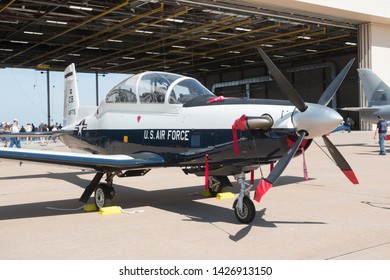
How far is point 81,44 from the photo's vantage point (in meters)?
40.2

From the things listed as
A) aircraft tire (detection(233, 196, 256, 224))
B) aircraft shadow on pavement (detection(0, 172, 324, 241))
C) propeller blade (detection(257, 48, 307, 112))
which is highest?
propeller blade (detection(257, 48, 307, 112))

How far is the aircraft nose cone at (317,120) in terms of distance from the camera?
5754 mm

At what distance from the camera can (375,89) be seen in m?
25.9

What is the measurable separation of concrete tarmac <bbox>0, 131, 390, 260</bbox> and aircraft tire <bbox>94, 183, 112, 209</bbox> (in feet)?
0.86

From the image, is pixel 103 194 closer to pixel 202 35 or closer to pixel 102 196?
pixel 102 196

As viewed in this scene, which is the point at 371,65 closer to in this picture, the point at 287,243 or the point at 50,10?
the point at 50,10

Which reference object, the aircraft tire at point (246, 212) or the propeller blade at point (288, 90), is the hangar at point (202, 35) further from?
the aircraft tire at point (246, 212)

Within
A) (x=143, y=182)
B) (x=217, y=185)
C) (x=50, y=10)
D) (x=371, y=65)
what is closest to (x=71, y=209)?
(x=217, y=185)

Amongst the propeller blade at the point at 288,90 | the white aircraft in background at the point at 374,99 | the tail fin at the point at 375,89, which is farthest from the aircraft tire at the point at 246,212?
the tail fin at the point at 375,89

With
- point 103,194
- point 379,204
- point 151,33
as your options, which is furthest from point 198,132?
point 151,33

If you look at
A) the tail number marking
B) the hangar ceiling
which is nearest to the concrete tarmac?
the tail number marking

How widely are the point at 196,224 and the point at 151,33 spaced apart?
32.6 metres

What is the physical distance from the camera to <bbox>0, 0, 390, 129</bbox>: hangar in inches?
1147

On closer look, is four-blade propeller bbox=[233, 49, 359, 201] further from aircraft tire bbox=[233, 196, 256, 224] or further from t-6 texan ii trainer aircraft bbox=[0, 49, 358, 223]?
aircraft tire bbox=[233, 196, 256, 224]
